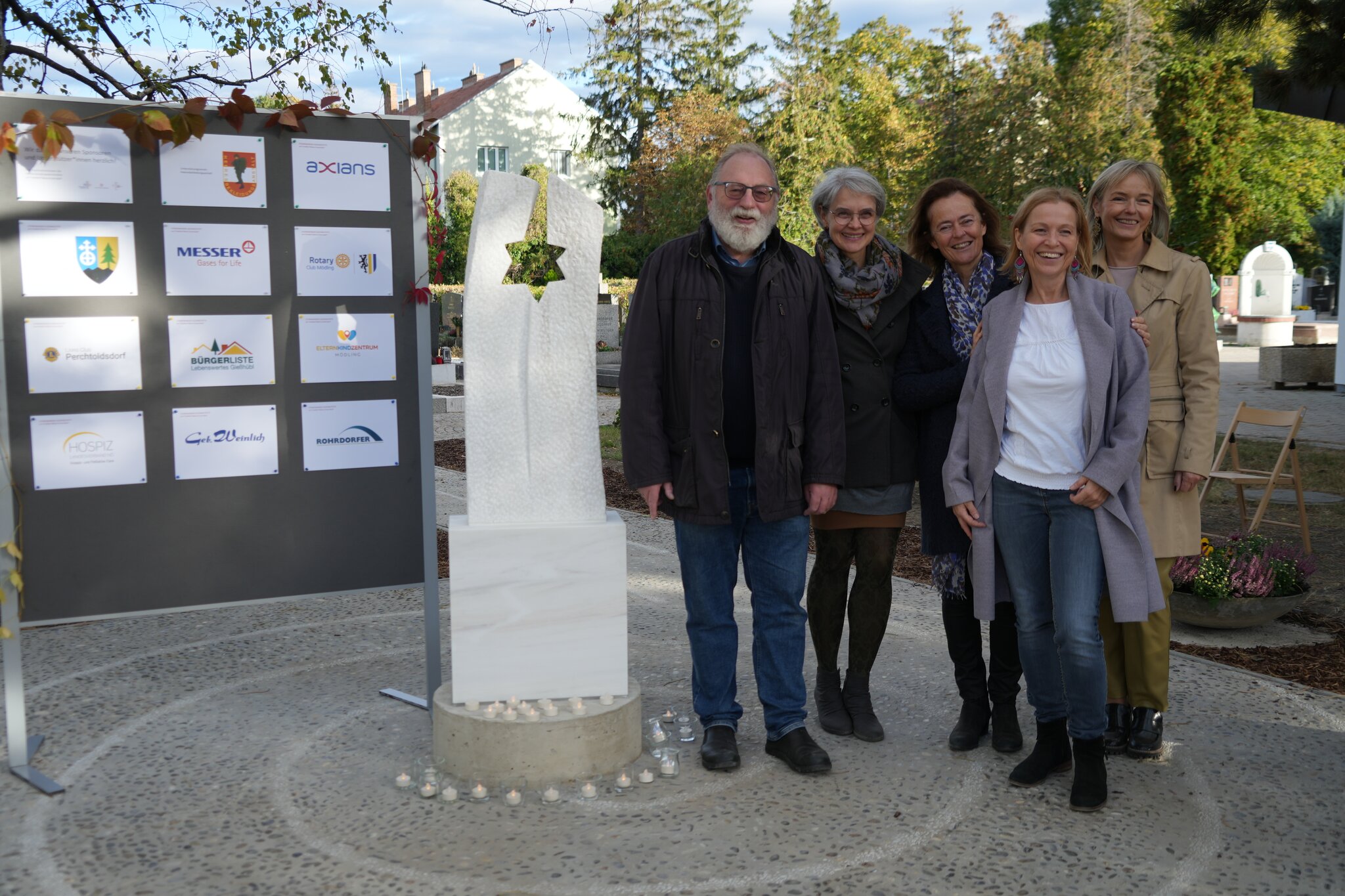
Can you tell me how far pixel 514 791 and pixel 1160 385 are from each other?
105 inches

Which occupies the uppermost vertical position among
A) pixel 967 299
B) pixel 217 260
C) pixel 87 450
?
pixel 217 260

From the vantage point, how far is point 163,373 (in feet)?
15.1

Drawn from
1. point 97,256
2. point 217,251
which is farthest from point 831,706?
point 97,256

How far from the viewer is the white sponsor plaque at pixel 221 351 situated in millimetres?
4598

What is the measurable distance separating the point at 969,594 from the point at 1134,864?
1.17 meters

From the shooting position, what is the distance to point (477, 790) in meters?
3.96

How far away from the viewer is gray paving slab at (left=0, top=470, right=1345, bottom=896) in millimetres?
3385

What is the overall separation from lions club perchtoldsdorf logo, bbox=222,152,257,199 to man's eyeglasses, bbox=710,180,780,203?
184cm

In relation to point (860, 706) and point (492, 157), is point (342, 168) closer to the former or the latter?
point (860, 706)

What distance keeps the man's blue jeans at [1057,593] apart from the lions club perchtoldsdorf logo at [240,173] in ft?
9.98

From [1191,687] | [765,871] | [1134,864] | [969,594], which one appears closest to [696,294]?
[969,594]

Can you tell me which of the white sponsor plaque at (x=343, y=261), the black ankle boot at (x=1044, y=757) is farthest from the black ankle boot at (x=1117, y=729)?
the white sponsor plaque at (x=343, y=261)

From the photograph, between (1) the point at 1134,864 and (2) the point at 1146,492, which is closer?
(1) the point at 1134,864

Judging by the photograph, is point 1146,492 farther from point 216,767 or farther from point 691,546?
point 216,767
